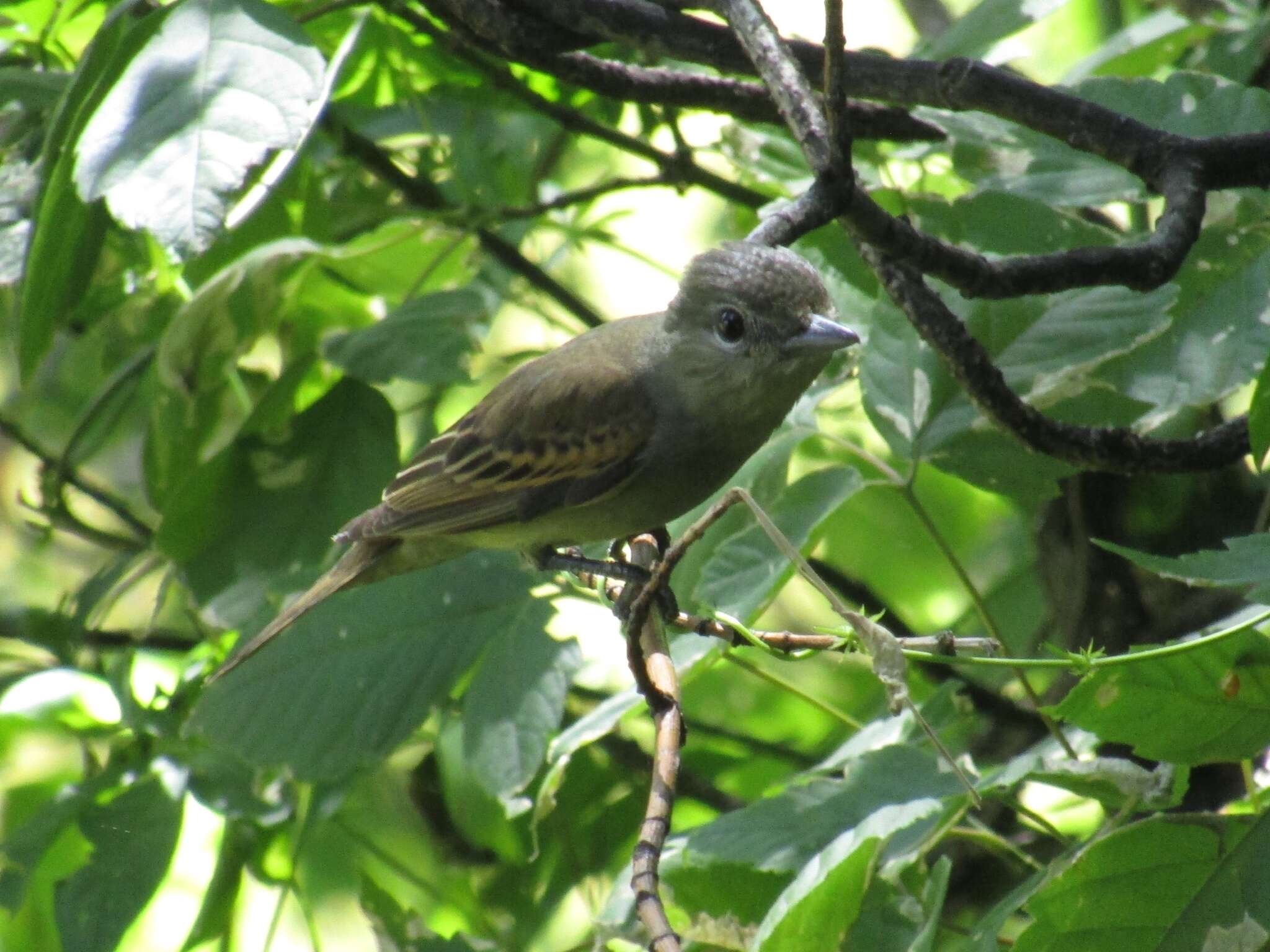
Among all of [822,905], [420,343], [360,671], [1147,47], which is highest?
[1147,47]

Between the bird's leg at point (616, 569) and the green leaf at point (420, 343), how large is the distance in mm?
524

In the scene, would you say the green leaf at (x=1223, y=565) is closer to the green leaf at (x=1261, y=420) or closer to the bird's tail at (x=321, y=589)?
the green leaf at (x=1261, y=420)

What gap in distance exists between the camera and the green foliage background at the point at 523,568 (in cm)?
235

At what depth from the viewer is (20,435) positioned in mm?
4141

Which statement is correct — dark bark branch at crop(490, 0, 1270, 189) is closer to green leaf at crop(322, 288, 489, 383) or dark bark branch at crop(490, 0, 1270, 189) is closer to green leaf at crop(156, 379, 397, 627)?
green leaf at crop(322, 288, 489, 383)

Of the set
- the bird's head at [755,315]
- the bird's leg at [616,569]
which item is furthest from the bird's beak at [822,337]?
the bird's leg at [616,569]

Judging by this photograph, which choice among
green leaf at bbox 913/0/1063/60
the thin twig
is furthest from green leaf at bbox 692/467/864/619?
A: the thin twig

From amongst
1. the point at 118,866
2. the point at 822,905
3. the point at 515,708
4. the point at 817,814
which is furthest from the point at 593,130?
the point at 822,905

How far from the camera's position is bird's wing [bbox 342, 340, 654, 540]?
11.1 ft

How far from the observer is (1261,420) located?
2.11 m

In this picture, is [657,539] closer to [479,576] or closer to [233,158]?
[479,576]

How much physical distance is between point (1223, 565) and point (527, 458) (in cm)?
199

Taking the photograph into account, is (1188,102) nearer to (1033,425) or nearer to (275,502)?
(1033,425)

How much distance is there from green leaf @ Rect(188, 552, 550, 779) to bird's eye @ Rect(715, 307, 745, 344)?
704 millimetres
